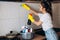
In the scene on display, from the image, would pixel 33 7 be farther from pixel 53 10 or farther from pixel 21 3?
pixel 53 10

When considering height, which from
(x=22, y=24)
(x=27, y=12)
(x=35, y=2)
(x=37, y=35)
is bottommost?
(x=37, y=35)

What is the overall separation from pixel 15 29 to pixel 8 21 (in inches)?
6.0

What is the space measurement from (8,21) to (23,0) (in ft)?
1.23

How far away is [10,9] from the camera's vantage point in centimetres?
205

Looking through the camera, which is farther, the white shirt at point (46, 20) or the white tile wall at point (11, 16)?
the white tile wall at point (11, 16)

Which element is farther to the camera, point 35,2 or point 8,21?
point 35,2

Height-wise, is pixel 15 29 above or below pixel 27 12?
below

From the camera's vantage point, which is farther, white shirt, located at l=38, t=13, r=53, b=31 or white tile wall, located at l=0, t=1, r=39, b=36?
white tile wall, located at l=0, t=1, r=39, b=36

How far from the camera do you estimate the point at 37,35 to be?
6.87 ft

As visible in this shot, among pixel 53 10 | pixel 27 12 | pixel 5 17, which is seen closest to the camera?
pixel 5 17

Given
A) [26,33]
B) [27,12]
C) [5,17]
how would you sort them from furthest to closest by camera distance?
[27,12] < [5,17] < [26,33]

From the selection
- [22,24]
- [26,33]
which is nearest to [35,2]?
[22,24]

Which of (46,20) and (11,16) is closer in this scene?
(46,20)

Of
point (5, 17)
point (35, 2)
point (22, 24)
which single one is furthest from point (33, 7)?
point (5, 17)
